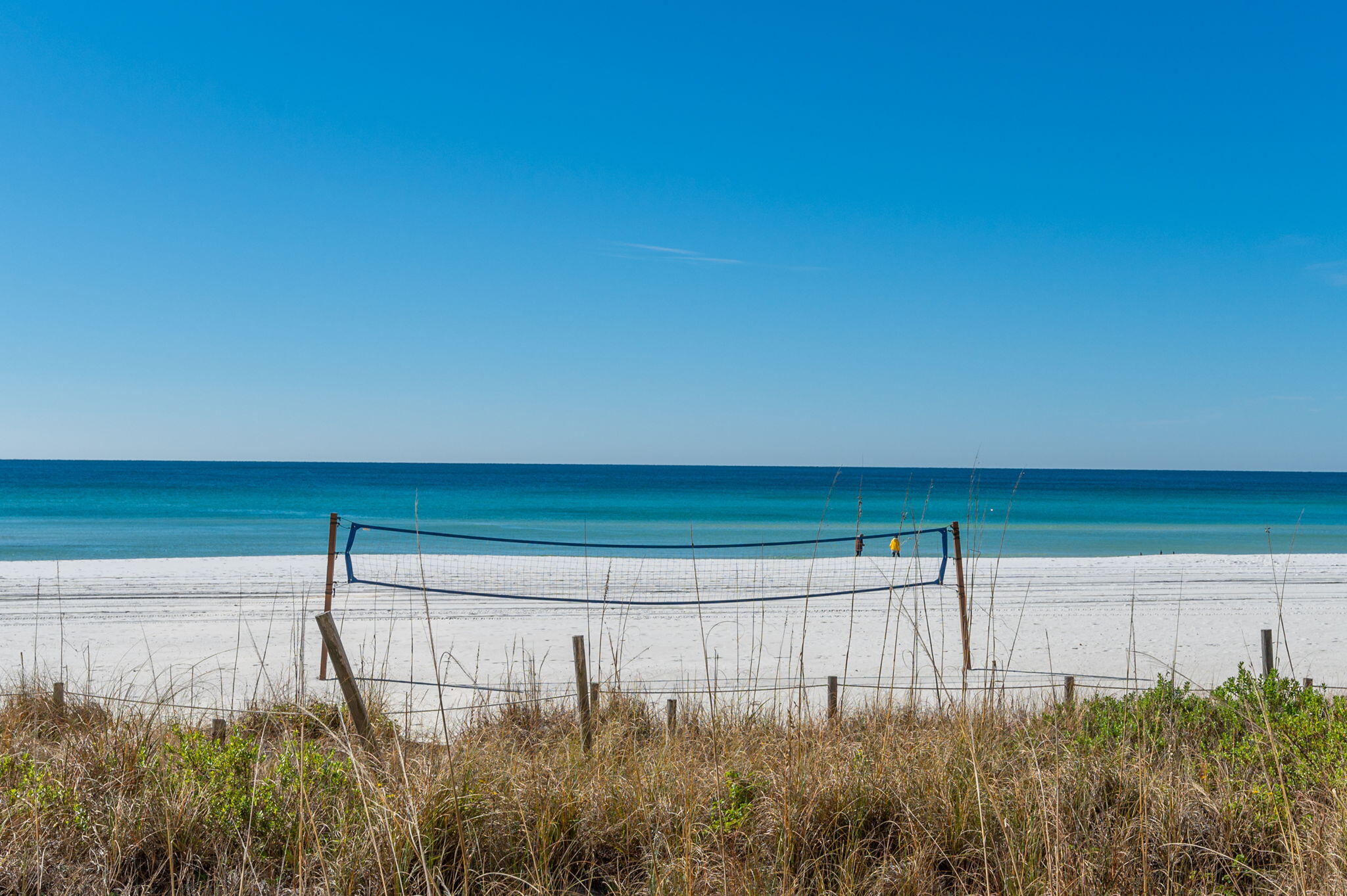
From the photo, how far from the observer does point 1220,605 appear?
14.2 m

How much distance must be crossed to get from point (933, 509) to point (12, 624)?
50.7 metres

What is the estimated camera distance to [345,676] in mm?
3803

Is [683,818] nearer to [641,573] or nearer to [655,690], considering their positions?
[655,690]

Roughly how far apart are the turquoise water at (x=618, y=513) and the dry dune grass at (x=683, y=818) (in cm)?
469

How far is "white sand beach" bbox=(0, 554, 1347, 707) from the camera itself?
870cm

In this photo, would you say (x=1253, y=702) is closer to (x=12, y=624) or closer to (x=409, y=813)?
(x=409, y=813)

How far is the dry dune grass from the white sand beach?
2118mm

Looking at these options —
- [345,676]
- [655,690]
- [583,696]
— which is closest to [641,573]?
[655,690]

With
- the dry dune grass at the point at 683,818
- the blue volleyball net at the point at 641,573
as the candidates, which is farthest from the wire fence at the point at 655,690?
the blue volleyball net at the point at 641,573

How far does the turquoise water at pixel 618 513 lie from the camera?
29.3 m

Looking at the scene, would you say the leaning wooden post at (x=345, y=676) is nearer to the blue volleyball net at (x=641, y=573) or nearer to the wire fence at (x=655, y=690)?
the wire fence at (x=655, y=690)

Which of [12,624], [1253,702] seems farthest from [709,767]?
[12,624]

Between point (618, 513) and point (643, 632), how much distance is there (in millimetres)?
36764

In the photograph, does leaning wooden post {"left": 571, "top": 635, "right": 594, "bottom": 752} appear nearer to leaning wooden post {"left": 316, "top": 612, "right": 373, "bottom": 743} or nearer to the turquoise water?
leaning wooden post {"left": 316, "top": 612, "right": 373, "bottom": 743}
